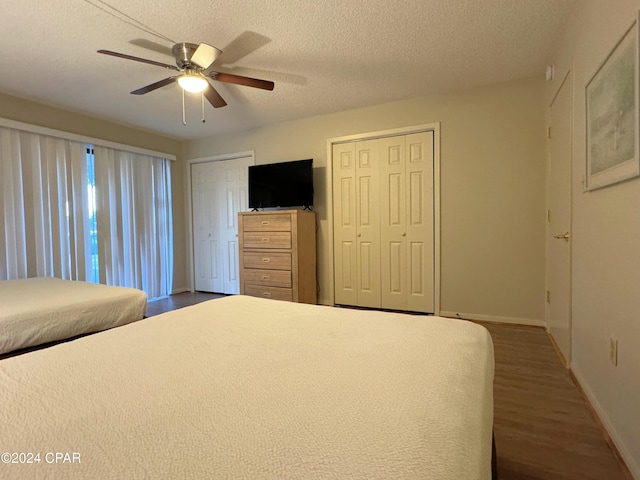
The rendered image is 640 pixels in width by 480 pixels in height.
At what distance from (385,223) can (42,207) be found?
3.68 m

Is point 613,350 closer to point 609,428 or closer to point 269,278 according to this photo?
point 609,428

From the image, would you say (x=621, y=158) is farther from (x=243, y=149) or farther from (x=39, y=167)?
(x=39, y=167)

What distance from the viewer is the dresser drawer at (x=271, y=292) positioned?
3.66 meters

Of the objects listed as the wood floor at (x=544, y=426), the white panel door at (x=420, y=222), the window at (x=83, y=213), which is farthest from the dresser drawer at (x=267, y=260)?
the wood floor at (x=544, y=426)

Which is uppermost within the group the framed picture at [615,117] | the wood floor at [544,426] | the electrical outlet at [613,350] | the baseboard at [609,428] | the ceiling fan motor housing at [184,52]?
the ceiling fan motor housing at [184,52]

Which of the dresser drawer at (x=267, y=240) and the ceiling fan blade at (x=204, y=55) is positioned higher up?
the ceiling fan blade at (x=204, y=55)

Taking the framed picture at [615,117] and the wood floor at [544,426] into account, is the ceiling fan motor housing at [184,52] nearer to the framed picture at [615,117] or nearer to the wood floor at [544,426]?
the framed picture at [615,117]

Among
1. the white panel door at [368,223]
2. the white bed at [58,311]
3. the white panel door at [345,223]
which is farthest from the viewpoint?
Result: the white panel door at [345,223]

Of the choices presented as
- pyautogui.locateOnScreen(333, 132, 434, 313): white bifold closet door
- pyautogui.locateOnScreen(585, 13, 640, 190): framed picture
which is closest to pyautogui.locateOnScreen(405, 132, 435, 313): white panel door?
pyautogui.locateOnScreen(333, 132, 434, 313): white bifold closet door

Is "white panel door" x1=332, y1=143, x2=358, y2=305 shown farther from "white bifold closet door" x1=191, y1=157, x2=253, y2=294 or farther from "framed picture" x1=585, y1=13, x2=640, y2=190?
"framed picture" x1=585, y1=13, x2=640, y2=190

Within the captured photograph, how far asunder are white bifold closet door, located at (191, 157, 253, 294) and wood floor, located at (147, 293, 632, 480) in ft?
11.7

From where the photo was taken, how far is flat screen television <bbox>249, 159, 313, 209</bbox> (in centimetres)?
390

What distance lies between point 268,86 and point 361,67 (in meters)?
0.92

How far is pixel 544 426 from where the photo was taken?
161cm
